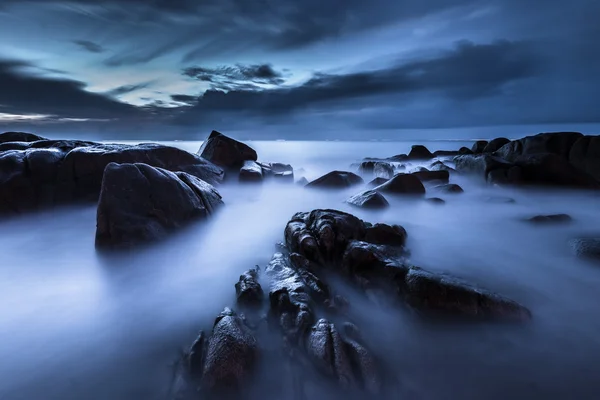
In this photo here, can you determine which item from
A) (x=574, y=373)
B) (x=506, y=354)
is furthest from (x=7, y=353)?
(x=574, y=373)

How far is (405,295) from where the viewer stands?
3.55 metres

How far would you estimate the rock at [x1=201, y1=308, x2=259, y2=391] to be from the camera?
2402 millimetres

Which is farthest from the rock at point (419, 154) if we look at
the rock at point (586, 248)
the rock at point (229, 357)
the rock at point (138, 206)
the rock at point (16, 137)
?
the rock at point (16, 137)

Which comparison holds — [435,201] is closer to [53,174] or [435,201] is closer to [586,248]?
[586,248]

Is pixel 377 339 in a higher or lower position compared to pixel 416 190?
lower

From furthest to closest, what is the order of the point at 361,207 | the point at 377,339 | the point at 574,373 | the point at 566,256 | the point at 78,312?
1. the point at 361,207
2. the point at 566,256
3. the point at 78,312
4. the point at 377,339
5. the point at 574,373

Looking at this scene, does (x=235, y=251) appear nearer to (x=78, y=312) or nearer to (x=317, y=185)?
(x=78, y=312)

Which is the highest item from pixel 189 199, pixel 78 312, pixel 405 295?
pixel 189 199

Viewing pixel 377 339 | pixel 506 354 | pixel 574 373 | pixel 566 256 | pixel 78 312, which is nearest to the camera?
pixel 574 373

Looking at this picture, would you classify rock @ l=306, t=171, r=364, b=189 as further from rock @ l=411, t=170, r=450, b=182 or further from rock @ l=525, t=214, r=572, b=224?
rock @ l=525, t=214, r=572, b=224

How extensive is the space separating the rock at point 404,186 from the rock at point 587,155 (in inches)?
316

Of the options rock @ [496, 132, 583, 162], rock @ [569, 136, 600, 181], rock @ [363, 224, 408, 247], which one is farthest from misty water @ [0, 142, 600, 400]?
rock @ [496, 132, 583, 162]

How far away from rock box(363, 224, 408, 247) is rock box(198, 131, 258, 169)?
9.77 m

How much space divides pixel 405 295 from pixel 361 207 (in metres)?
4.81
